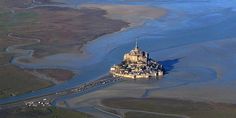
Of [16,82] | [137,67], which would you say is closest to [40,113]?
[16,82]

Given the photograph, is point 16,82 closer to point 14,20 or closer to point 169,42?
point 169,42

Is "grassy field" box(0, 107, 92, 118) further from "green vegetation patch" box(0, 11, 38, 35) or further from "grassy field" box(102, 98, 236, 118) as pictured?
"green vegetation patch" box(0, 11, 38, 35)

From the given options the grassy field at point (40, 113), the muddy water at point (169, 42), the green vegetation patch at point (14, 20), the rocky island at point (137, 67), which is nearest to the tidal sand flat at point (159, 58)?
the muddy water at point (169, 42)

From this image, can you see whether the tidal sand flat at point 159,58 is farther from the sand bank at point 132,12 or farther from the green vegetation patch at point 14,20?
the green vegetation patch at point 14,20

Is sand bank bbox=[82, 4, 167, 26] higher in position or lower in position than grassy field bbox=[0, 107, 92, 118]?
higher

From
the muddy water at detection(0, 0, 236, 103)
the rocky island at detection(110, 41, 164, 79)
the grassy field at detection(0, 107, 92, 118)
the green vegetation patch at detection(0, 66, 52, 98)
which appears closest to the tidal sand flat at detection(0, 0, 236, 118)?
the muddy water at detection(0, 0, 236, 103)

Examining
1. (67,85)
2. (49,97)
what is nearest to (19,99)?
(49,97)
